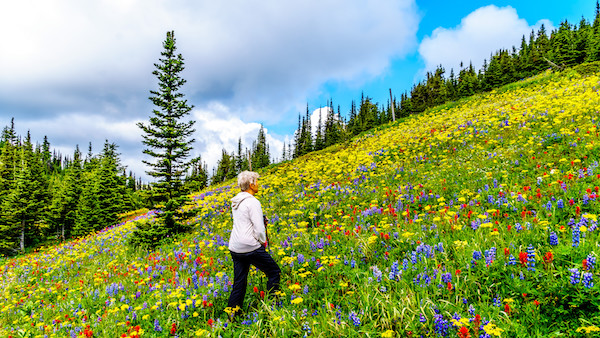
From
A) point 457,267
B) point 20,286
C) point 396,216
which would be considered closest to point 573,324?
point 457,267

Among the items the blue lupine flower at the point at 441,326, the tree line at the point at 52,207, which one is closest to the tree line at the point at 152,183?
the tree line at the point at 52,207

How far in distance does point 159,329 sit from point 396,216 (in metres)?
5.54

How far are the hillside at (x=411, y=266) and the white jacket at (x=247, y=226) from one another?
1023 mm

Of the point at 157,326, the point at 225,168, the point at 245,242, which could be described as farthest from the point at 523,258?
the point at 225,168

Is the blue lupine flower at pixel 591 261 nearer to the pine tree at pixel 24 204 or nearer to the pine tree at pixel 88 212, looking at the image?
the pine tree at pixel 88 212

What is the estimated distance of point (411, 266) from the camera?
14.6 ft

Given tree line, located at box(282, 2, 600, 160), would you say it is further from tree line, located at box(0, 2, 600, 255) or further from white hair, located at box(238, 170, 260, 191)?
white hair, located at box(238, 170, 260, 191)

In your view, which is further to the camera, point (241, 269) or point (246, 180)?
point (246, 180)

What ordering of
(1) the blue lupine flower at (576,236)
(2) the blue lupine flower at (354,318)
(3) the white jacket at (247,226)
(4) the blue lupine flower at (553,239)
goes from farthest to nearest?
(3) the white jacket at (247,226)
(4) the blue lupine flower at (553,239)
(1) the blue lupine flower at (576,236)
(2) the blue lupine flower at (354,318)

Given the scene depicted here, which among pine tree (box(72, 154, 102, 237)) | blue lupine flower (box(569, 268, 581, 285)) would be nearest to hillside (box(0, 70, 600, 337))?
blue lupine flower (box(569, 268, 581, 285))

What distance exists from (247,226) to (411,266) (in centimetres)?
277

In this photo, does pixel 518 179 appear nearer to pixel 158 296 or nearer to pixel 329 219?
pixel 329 219

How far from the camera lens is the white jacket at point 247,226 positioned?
4.55m

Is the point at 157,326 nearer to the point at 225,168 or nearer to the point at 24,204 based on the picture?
the point at 24,204
